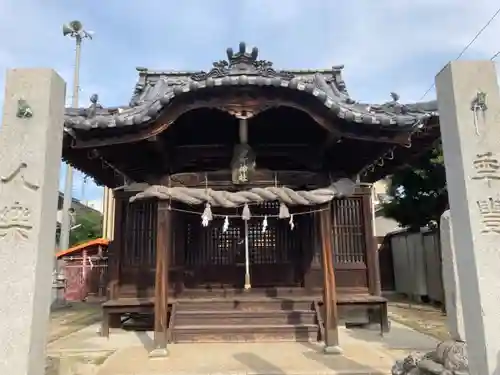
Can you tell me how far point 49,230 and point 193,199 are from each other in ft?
12.2

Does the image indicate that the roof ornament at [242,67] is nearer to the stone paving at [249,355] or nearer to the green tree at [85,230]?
the stone paving at [249,355]

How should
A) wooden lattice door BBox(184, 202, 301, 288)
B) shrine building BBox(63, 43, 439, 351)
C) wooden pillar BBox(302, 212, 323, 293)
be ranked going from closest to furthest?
shrine building BBox(63, 43, 439, 351), wooden pillar BBox(302, 212, 323, 293), wooden lattice door BBox(184, 202, 301, 288)

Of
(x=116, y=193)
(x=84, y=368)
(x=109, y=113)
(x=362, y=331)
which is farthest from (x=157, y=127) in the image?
(x=362, y=331)

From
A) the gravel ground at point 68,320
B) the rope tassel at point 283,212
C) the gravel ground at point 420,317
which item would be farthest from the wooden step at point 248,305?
the gravel ground at point 68,320

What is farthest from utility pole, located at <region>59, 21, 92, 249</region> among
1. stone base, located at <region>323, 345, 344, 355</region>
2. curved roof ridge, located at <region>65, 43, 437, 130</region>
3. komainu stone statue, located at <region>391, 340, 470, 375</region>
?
komainu stone statue, located at <region>391, 340, 470, 375</region>

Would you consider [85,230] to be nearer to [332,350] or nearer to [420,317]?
[420,317]

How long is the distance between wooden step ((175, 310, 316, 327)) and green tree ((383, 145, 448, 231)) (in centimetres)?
775

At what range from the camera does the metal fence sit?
15.6m

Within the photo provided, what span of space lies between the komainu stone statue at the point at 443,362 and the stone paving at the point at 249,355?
1.04 m

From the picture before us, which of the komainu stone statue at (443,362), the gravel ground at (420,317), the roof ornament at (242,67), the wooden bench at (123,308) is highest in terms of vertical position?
the roof ornament at (242,67)

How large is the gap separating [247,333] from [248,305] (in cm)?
69

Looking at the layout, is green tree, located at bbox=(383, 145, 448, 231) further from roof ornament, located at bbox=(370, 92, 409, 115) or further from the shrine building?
roof ornament, located at bbox=(370, 92, 409, 115)

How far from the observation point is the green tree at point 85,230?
120 feet

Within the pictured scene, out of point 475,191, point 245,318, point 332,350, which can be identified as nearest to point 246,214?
point 245,318
